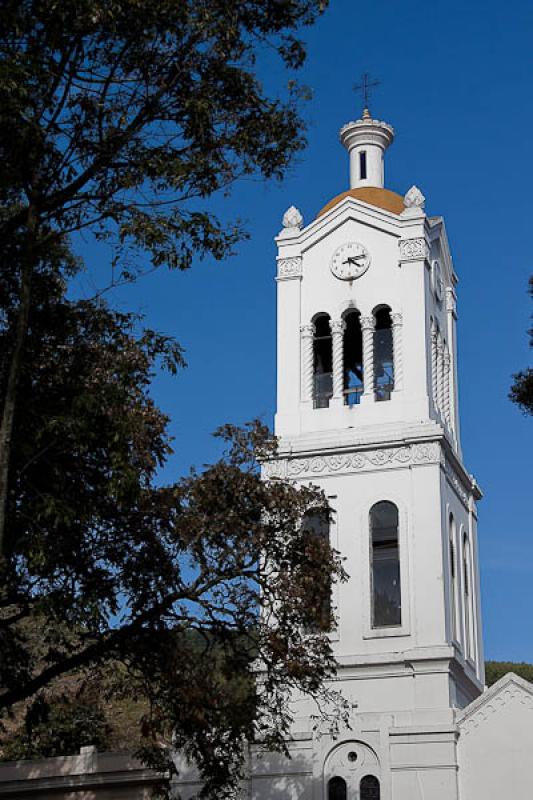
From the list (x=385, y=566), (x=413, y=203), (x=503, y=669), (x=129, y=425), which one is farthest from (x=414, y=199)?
(x=503, y=669)

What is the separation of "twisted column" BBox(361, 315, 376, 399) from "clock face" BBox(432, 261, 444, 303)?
2245mm

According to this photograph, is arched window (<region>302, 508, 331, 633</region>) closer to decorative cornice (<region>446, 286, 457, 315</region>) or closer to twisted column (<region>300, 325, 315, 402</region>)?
twisted column (<region>300, 325, 315, 402</region>)

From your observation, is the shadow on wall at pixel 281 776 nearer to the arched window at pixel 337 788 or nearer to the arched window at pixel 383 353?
the arched window at pixel 337 788

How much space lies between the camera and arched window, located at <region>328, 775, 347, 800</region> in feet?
84.0

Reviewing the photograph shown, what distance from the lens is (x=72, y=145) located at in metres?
16.6

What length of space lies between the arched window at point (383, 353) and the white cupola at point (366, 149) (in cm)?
418

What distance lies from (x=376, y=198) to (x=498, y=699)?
12.6 m

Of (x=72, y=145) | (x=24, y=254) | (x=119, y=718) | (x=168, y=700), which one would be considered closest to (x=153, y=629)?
(x=168, y=700)

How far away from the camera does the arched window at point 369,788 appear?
25359 millimetres

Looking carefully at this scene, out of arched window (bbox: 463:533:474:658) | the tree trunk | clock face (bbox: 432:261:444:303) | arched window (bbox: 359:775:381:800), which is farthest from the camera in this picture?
clock face (bbox: 432:261:444:303)

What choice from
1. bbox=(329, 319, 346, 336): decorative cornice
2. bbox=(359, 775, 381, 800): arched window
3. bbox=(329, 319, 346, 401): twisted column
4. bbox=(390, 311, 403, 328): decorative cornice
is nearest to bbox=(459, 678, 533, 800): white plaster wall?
bbox=(359, 775, 381, 800): arched window

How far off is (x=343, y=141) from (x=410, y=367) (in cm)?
721

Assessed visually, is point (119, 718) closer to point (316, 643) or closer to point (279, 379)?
point (279, 379)

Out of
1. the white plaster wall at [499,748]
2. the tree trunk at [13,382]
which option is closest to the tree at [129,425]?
the tree trunk at [13,382]
